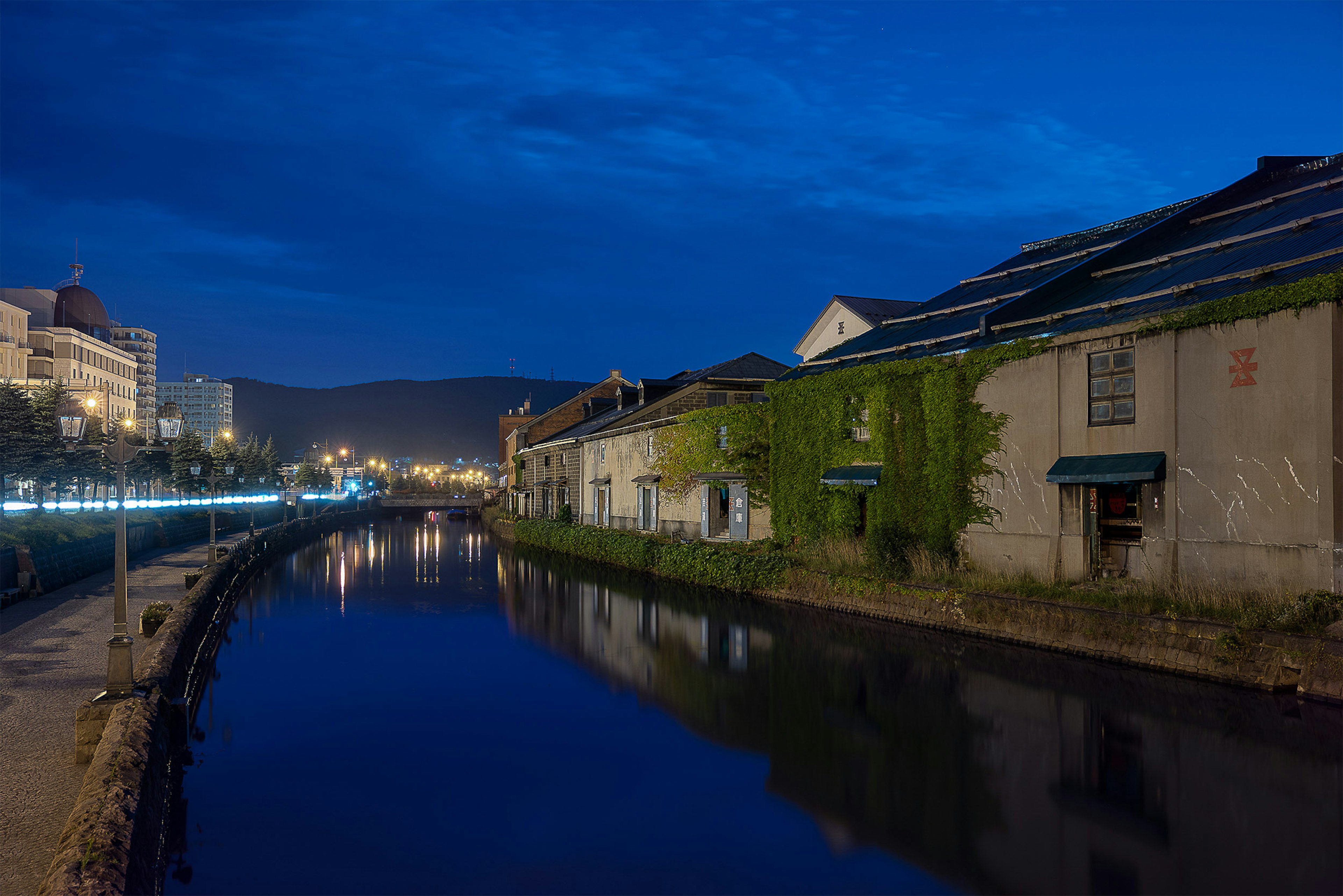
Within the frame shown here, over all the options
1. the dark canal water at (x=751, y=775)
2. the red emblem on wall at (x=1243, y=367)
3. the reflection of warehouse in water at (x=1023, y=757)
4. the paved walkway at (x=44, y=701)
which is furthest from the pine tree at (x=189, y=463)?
the red emblem on wall at (x=1243, y=367)

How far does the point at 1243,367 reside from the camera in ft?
48.4

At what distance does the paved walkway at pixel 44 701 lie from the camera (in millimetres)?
6898

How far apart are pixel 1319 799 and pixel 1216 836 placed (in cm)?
162

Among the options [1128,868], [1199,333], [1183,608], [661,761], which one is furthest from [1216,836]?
[1199,333]

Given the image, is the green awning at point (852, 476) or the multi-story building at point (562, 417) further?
the multi-story building at point (562, 417)

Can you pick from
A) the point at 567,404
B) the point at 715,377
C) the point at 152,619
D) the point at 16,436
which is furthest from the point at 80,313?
the point at 152,619

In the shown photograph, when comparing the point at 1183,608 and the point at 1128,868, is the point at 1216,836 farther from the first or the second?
the point at 1183,608

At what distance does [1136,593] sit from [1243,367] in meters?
4.17

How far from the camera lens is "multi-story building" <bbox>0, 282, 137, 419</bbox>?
96.8 m

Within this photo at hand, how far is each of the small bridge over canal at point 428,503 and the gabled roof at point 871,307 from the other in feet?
232

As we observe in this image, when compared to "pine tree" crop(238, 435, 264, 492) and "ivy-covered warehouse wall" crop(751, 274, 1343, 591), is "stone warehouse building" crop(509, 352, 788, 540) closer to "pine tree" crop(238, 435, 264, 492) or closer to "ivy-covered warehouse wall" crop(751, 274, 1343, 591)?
"ivy-covered warehouse wall" crop(751, 274, 1343, 591)

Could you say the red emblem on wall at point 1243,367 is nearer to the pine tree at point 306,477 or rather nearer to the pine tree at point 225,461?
the pine tree at point 225,461

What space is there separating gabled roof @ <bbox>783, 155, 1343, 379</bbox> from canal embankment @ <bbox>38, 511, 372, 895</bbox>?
1691 cm

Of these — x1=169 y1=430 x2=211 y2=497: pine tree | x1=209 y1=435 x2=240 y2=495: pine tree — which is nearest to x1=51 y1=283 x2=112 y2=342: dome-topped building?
x1=209 y1=435 x2=240 y2=495: pine tree
